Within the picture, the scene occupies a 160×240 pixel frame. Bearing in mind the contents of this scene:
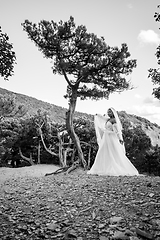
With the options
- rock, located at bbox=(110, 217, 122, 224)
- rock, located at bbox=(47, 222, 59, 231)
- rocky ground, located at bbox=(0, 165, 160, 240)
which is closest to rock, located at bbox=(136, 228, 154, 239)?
rocky ground, located at bbox=(0, 165, 160, 240)

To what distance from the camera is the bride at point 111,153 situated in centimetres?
850

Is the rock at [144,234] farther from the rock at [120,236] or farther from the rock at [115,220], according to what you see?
the rock at [115,220]

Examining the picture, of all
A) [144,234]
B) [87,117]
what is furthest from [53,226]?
[87,117]

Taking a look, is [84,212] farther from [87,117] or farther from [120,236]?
[87,117]

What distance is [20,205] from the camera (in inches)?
188

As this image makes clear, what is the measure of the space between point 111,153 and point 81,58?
501 centimetres

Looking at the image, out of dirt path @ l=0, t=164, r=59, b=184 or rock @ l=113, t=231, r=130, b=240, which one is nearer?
rock @ l=113, t=231, r=130, b=240

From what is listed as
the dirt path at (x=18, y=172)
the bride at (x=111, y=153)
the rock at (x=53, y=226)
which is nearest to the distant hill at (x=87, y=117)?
the dirt path at (x=18, y=172)

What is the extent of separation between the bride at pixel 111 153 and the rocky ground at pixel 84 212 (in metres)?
2.46

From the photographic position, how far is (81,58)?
10875 mm

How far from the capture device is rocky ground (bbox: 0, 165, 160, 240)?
3.28m

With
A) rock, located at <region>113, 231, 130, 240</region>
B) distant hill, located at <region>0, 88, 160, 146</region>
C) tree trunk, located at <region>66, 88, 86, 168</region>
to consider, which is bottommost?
rock, located at <region>113, 231, 130, 240</region>

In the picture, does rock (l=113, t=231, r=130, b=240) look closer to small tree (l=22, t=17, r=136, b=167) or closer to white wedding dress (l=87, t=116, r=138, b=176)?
white wedding dress (l=87, t=116, r=138, b=176)

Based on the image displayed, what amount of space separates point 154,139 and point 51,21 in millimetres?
18052
